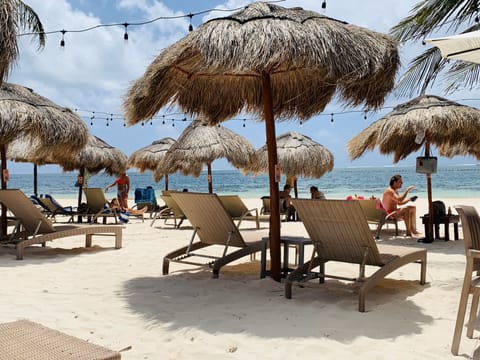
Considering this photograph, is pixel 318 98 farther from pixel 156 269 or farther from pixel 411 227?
pixel 411 227

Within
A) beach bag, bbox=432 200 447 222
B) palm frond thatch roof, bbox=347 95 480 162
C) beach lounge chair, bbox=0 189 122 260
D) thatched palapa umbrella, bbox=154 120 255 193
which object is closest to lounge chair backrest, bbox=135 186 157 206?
thatched palapa umbrella, bbox=154 120 255 193

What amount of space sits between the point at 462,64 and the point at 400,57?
7.22 feet

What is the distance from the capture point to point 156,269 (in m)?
5.32

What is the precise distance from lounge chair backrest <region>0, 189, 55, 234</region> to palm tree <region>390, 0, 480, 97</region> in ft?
14.6

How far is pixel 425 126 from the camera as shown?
7.14m

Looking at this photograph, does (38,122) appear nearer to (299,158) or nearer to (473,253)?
(473,253)

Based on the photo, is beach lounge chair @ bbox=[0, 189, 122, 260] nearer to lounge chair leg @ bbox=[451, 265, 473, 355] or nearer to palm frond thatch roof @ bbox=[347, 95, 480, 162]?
palm frond thatch roof @ bbox=[347, 95, 480, 162]

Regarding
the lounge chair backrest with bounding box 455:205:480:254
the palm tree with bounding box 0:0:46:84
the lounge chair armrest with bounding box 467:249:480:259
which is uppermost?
the palm tree with bounding box 0:0:46:84

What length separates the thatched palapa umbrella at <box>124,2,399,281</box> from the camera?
367cm

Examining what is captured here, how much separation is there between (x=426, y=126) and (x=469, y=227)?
466cm

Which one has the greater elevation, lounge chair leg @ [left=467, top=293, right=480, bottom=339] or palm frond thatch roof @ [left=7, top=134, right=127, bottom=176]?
palm frond thatch roof @ [left=7, top=134, right=127, bottom=176]

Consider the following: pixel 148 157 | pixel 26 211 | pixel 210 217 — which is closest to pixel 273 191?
pixel 210 217

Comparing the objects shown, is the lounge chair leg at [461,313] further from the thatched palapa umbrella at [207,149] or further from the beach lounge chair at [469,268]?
the thatched palapa umbrella at [207,149]

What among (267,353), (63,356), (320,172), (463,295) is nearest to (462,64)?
(463,295)
